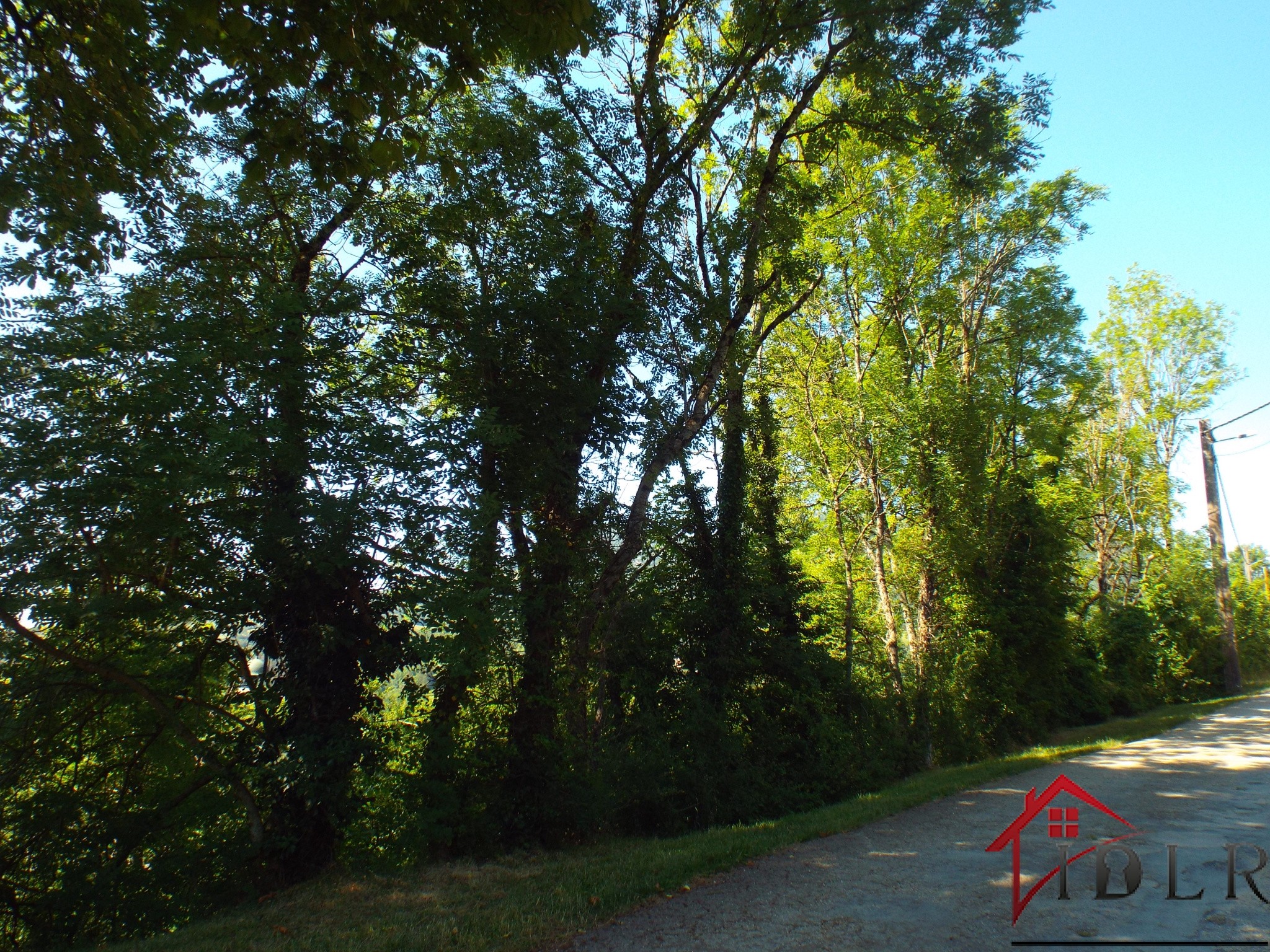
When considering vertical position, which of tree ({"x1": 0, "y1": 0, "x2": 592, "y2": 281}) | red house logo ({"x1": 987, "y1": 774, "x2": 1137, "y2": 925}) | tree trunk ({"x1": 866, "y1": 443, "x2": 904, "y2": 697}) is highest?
tree ({"x1": 0, "y1": 0, "x2": 592, "y2": 281})

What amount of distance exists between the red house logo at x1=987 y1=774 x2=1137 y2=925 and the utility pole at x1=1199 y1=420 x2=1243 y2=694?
20.9 metres

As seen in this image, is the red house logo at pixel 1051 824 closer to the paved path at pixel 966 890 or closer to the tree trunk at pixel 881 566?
the paved path at pixel 966 890

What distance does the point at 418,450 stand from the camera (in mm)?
7168

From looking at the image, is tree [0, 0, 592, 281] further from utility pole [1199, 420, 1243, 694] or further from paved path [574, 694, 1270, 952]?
utility pole [1199, 420, 1243, 694]

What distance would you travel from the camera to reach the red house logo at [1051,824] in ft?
18.1

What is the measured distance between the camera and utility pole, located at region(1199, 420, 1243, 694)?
25000 mm

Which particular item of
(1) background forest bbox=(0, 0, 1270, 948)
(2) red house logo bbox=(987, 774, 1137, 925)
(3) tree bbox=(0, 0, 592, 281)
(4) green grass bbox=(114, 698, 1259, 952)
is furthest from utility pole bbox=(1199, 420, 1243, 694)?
(3) tree bbox=(0, 0, 592, 281)

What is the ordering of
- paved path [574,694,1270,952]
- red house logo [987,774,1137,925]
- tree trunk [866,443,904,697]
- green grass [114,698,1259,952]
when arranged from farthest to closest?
1. tree trunk [866,443,904,697]
2. red house logo [987,774,1137,925]
3. green grass [114,698,1259,952]
4. paved path [574,694,1270,952]

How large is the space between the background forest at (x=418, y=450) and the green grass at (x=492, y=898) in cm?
→ 86

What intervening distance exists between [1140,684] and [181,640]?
26.5 m

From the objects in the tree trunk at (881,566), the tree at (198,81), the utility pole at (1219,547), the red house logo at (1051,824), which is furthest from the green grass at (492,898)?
the utility pole at (1219,547)

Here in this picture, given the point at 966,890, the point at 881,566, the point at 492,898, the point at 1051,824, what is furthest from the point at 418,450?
the point at 881,566

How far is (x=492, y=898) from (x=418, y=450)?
389cm

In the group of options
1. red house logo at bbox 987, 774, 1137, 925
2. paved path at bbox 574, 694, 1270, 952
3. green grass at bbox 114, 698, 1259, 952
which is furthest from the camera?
red house logo at bbox 987, 774, 1137, 925
